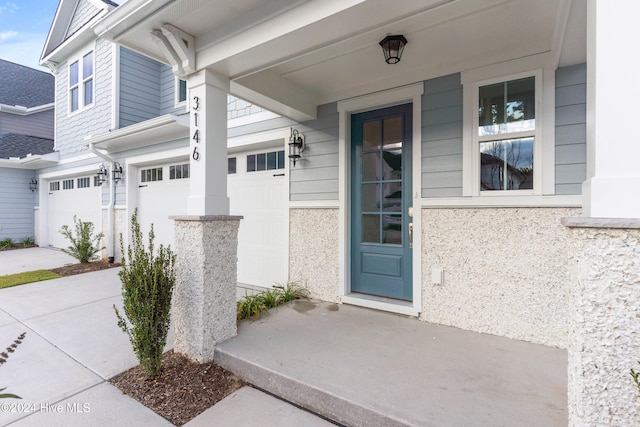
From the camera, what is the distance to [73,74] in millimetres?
7812

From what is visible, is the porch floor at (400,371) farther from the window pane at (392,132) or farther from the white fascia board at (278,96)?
the white fascia board at (278,96)

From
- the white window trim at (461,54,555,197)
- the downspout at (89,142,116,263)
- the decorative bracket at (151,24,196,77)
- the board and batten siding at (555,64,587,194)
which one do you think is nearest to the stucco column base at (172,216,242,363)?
the decorative bracket at (151,24,196,77)

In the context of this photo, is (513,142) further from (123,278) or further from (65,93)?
(65,93)

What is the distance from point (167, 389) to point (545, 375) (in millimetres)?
2655

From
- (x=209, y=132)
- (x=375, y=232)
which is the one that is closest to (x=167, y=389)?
(x=209, y=132)

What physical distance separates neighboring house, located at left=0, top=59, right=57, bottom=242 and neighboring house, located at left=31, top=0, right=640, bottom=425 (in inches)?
315

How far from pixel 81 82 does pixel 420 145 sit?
8432mm

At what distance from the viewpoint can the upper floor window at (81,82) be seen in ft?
24.2

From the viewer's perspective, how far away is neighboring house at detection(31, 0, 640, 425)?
1.91 meters

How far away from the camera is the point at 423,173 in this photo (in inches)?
125

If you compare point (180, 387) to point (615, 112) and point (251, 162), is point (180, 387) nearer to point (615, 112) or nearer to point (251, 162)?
point (615, 112)

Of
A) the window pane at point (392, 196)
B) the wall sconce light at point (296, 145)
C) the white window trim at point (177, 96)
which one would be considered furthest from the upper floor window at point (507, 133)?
the white window trim at point (177, 96)

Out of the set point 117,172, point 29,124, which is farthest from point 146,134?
point 29,124

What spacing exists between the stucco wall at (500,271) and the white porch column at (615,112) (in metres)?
1.51
